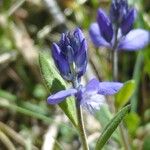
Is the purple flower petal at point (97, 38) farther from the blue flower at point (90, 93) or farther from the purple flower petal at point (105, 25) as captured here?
the blue flower at point (90, 93)

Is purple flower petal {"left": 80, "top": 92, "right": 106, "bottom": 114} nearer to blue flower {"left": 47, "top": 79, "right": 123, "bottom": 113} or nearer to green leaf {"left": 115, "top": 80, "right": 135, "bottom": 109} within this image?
blue flower {"left": 47, "top": 79, "right": 123, "bottom": 113}

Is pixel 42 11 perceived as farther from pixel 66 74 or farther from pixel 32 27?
pixel 66 74

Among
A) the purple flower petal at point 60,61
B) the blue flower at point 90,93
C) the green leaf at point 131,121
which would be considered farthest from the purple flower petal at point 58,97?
the green leaf at point 131,121

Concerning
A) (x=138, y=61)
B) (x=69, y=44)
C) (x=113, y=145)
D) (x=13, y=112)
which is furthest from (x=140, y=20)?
(x=69, y=44)

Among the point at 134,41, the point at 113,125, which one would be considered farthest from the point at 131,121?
the point at 113,125

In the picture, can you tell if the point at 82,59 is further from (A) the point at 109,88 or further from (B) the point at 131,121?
(B) the point at 131,121

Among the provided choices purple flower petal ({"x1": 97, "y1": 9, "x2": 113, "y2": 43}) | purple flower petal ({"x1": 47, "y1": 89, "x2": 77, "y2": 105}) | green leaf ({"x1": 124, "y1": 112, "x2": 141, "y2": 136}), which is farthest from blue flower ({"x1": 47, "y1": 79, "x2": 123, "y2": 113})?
green leaf ({"x1": 124, "y1": 112, "x2": 141, "y2": 136})
